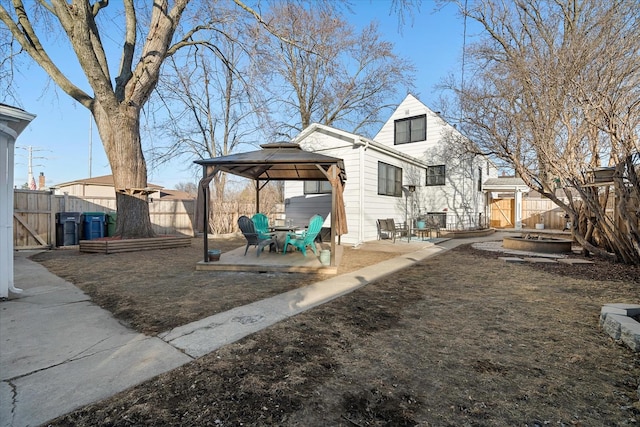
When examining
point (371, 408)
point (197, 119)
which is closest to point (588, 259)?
point (371, 408)

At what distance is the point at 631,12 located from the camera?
5848 millimetres

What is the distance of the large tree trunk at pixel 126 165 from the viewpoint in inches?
369

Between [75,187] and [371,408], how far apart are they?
96.2 ft

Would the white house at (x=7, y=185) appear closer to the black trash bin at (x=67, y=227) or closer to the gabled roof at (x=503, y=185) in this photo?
the black trash bin at (x=67, y=227)

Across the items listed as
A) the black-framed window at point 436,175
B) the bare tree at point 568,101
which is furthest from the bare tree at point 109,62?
the black-framed window at point 436,175

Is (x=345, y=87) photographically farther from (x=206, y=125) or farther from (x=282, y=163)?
(x=282, y=163)

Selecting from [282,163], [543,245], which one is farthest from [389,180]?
[282,163]

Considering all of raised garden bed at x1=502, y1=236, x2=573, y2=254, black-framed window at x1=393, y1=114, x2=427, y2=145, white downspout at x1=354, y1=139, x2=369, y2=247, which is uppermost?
black-framed window at x1=393, y1=114, x2=427, y2=145

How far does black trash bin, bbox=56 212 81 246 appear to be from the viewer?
10.2m

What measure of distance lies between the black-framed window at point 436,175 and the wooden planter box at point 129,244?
38.5 ft

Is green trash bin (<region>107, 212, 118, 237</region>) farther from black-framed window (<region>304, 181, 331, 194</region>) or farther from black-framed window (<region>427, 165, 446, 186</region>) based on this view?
black-framed window (<region>427, 165, 446, 186</region>)

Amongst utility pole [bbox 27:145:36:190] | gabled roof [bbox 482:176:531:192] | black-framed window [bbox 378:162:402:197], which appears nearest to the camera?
black-framed window [bbox 378:162:402:197]

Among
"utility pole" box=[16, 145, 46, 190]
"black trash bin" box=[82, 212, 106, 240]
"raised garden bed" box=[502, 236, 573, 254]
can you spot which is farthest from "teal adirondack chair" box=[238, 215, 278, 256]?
"utility pole" box=[16, 145, 46, 190]

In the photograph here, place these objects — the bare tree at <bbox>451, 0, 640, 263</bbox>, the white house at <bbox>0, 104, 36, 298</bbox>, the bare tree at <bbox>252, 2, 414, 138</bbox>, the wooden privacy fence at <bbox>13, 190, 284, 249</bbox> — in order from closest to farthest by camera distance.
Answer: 1. the white house at <bbox>0, 104, 36, 298</bbox>
2. the bare tree at <bbox>451, 0, 640, 263</bbox>
3. the wooden privacy fence at <bbox>13, 190, 284, 249</bbox>
4. the bare tree at <bbox>252, 2, 414, 138</bbox>
